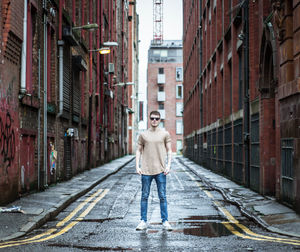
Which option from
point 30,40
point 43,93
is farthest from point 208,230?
point 43,93

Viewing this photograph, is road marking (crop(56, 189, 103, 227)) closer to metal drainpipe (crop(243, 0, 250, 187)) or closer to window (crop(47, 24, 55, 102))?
window (crop(47, 24, 55, 102))

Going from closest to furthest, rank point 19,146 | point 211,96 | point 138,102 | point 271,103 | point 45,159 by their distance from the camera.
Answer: point 19,146
point 271,103
point 45,159
point 211,96
point 138,102

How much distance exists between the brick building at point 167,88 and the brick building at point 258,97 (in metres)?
52.9

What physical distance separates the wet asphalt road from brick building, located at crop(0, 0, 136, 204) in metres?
2.21

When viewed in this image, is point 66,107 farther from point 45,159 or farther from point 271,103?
point 271,103

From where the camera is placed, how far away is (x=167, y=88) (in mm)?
84125

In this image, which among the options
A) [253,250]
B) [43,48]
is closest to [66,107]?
[43,48]

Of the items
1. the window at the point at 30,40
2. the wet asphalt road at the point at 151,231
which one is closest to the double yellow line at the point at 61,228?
the wet asphalt road at the point at 151,231

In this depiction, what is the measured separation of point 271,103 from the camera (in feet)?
48.0

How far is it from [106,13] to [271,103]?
91.6 ft

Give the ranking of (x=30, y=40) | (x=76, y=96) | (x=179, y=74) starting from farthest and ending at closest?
(x=179, y=74) < (x=76, y=96) < (x=30, y=40)

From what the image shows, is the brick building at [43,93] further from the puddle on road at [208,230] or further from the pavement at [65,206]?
the puddle on road at [208,230]

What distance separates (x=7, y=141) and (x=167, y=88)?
238 ft

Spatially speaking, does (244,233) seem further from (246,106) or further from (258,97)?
(246,106)
